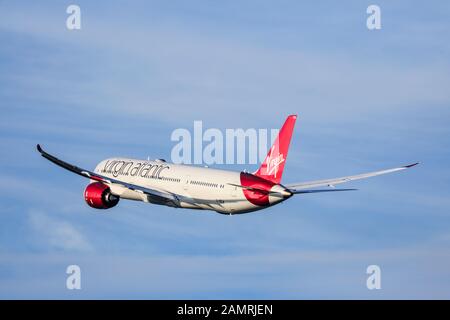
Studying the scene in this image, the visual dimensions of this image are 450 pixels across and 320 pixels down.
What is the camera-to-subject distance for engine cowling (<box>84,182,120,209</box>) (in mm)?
153875

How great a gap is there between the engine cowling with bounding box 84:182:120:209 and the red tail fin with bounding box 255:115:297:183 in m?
22.5

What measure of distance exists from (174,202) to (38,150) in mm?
17660

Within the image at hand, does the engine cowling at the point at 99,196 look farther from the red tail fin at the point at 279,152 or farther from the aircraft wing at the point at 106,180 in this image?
the red tail fin at the point at 279,152

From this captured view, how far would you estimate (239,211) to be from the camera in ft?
465

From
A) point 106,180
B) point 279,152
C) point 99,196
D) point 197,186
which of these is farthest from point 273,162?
point 99,196

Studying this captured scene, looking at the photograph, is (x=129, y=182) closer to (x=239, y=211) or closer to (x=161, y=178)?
(x=161, y=178)

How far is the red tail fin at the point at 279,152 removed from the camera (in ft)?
458

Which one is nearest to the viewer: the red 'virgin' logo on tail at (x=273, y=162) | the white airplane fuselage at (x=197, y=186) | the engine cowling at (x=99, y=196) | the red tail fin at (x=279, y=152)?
the white airplane fuselage at (x=197, y=186)

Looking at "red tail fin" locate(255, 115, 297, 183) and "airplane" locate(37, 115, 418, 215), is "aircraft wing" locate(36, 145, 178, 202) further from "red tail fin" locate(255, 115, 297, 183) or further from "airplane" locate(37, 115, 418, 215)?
"red tail fin" locate(255, 115, 297, 183)

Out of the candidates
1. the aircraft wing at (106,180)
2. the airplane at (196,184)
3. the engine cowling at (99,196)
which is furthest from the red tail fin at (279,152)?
the engine cowling at (99,196)

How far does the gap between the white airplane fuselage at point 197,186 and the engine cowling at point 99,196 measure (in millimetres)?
846

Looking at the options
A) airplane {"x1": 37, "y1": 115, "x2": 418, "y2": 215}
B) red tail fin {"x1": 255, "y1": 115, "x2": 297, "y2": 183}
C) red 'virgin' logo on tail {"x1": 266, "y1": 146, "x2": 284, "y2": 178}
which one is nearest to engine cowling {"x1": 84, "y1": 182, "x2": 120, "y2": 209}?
airplane {"x1": 37, "y1": 115, "x2": 418, "y2": 215}

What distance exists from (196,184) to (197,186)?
350 mm
